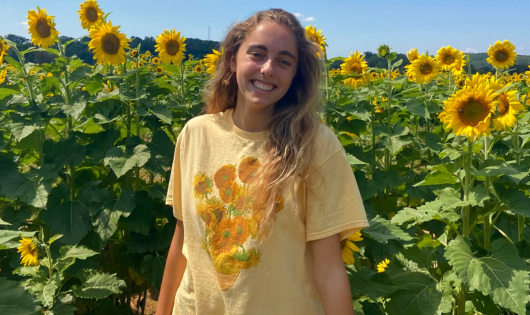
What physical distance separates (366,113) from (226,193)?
6.04 feet

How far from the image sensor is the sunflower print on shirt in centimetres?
147

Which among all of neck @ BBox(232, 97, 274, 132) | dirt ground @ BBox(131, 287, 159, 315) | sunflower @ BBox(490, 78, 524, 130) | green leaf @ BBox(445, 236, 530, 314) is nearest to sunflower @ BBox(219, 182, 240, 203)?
neck @ BBox(232, 97, 274, 132)

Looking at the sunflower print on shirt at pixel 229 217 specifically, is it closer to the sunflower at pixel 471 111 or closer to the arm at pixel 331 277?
the arm at pixel 331 277

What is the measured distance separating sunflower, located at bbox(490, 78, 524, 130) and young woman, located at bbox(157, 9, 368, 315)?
93 cm

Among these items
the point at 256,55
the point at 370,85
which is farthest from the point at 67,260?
the point at 370,85

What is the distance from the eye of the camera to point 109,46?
3.15 metres

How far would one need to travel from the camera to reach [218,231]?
5.04 feet

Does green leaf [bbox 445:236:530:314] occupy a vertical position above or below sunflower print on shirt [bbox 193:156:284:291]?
below

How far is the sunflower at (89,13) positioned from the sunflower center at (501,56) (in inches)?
143

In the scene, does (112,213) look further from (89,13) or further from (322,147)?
(89,13)

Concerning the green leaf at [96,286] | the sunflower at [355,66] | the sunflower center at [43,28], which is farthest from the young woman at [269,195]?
the sunflower at [355,66]

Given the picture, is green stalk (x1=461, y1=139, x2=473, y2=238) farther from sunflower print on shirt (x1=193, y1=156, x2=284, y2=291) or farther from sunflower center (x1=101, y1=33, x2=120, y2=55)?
sunflower center (x1=101, y1=33, x2=120, y2=55)

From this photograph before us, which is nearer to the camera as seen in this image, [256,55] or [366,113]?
[256,55]

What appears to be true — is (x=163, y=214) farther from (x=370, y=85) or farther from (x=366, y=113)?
(x=370, y=85)
